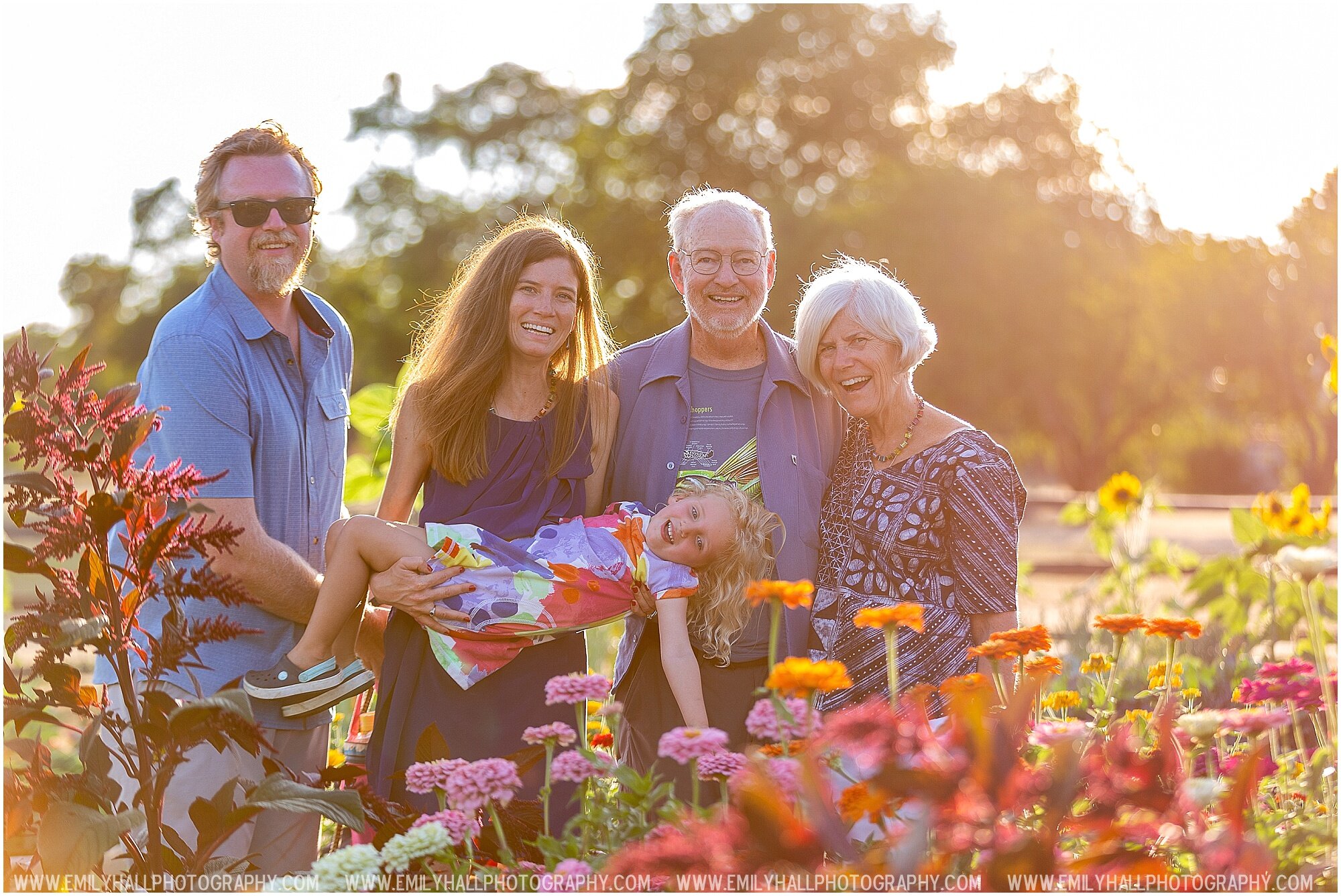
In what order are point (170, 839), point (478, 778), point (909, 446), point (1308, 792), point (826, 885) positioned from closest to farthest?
point (826, 885), point (478, 778), point (170, 839), point (1308, 792), point (909, 446)

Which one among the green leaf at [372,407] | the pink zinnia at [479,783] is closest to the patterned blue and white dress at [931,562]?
the pink zinnia at [479,783]

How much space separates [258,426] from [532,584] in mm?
858

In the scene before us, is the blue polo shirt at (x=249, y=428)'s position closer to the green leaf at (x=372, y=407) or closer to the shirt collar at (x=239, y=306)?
the shirt collar at (x=239, y=306)

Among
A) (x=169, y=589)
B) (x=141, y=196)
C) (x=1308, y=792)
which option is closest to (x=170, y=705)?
(x=169, y=589)

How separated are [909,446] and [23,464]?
211cm

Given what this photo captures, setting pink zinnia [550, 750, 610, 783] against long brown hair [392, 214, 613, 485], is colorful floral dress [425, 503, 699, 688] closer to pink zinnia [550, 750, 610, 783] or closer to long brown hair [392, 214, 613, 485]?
long brown hair [392, 214, 613, 485]

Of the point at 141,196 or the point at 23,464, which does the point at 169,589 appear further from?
the point at 141,196

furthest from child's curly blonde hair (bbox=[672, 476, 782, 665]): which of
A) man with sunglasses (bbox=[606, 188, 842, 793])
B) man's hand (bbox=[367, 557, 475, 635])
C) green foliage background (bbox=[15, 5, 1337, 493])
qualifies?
green foliage background (bbox=[15, 5, 1337, 493])

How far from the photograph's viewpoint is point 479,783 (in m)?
1.89

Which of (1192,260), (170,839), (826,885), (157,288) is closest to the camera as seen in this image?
(826,885)

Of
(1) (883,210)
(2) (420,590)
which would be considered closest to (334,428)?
(2) (420,590)

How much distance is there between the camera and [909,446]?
3.17 meters

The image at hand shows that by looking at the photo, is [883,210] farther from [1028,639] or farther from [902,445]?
[1028,639]

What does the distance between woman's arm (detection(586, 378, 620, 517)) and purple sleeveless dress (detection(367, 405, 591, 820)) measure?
0.40 ft
